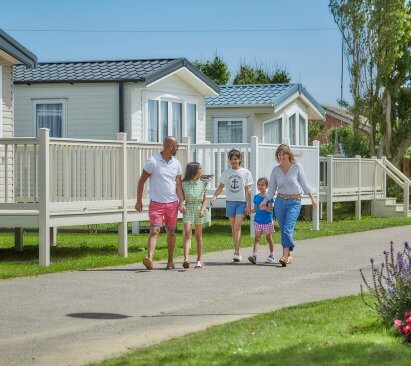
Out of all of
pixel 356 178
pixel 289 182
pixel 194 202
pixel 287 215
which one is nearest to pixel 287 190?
pixel 289 182

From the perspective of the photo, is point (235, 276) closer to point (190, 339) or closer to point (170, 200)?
point (170, 200)

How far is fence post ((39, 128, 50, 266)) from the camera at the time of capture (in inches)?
601

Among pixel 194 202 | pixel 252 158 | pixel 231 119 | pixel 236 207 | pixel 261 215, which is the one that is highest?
pixel 231 119

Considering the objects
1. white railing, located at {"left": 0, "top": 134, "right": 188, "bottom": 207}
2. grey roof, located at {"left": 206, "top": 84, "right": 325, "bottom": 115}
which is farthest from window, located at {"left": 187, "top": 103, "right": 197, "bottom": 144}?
white railing, located at {"left": 0, "top": 134, "right": 188, "bottom": 207}

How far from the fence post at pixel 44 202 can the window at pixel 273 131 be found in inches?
712

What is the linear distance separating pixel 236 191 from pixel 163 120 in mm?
12109

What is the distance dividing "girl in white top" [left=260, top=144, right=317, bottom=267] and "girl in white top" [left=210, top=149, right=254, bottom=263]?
39 centimetres

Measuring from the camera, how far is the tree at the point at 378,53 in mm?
36594

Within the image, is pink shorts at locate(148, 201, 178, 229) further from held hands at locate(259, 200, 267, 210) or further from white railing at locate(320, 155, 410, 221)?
white railing at locate(320, 155, 410, 221)

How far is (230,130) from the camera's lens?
33.1 metres

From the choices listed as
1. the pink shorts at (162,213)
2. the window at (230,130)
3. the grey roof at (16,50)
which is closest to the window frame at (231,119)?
the window at (230,130)

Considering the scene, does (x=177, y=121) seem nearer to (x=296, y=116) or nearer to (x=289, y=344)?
(x=296, y=116)

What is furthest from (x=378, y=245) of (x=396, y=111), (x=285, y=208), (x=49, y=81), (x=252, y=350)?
(x=396, y=111)

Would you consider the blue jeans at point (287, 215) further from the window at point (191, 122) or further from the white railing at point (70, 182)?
the window at point (191, 122)
